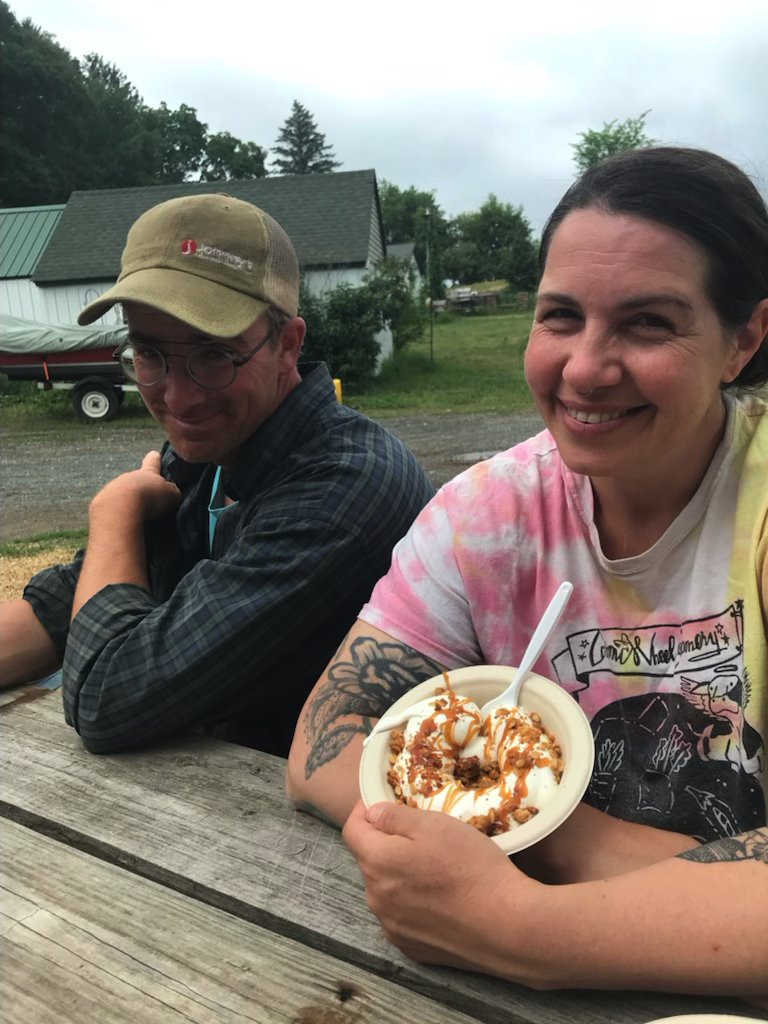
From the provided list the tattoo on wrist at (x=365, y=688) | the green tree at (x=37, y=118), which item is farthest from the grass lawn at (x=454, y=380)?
the green tree at (x=37, y=118)

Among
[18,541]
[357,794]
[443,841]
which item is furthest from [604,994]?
[18,541]

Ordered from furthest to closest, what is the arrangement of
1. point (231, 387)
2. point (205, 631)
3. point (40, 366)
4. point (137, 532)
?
point (40, 366), point (137, 532), point (231, 387), point (205, 631)

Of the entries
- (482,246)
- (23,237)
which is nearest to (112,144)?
(482,246)

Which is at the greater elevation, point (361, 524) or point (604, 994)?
point (361, 524)

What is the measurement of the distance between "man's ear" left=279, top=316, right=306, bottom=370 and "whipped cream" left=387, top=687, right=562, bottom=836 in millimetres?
1055

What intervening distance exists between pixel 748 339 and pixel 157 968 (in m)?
1.25

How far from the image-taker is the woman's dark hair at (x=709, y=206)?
127 centimetres

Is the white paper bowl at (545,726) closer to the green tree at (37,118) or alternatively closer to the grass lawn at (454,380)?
the grass lawn at (454,380)

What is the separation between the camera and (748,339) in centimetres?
136

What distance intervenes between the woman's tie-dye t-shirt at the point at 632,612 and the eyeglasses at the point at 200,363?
629mm

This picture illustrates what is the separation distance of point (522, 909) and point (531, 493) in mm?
735

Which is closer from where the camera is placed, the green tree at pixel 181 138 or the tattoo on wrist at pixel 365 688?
the tattoo on wrist at pixel 365 688

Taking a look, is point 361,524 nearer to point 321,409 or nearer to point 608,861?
point 321,409

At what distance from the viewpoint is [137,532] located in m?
2.03
